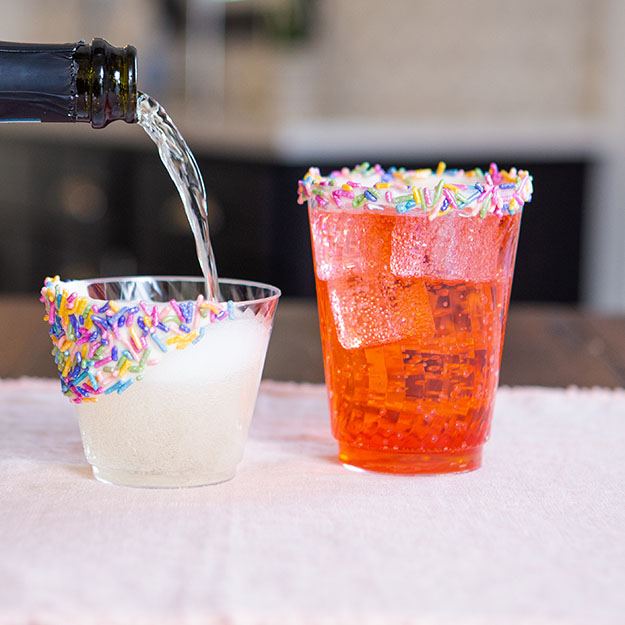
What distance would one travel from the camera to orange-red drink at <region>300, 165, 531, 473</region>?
27.5 inches

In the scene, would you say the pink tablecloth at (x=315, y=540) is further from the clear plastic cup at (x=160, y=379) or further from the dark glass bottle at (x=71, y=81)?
the dark glass bottle at (x=71, y=81)

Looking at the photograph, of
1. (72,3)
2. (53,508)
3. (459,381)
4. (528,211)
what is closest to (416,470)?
(459,381)

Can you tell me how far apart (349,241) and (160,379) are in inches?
6.0

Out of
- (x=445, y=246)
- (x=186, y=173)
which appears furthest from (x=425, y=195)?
(x=186, y=173)

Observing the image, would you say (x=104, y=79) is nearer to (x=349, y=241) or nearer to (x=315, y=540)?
(x=349, y=241)

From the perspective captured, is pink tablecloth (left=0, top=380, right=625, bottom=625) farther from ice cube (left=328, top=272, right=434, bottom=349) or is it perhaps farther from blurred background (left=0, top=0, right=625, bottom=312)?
blurred background (left=0, top=0, right=625, bottom=312)

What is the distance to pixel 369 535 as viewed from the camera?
1.93 feet

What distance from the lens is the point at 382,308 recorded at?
71cm

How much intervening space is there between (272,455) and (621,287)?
9.42 ft

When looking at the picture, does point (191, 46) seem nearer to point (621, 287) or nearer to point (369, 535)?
point (621, 287)

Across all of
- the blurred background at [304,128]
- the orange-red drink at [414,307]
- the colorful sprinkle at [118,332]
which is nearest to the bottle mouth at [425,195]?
the orange-red drink at [414,307]

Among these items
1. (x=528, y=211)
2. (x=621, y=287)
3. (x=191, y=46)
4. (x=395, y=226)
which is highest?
(x=191, y=46)

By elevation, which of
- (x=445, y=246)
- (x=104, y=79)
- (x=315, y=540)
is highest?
(x=104, y=79)

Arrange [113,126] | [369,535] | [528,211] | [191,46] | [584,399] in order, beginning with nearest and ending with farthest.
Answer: [369,535]
[584,399]
[113,126]
[528,211]
[191,46]
